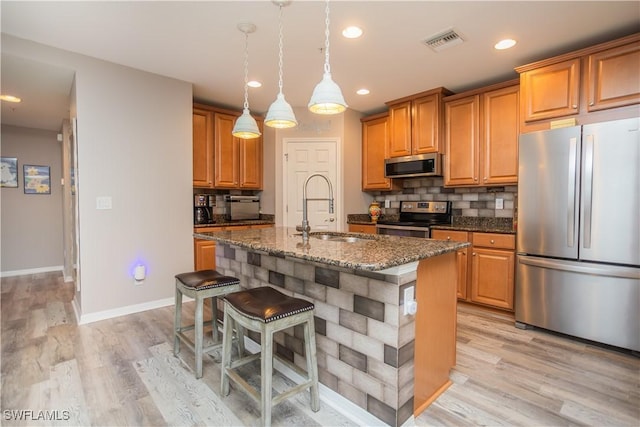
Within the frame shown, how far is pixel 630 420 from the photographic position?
1673mm

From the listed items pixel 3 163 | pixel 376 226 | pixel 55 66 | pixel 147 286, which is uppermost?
pixel 55 66

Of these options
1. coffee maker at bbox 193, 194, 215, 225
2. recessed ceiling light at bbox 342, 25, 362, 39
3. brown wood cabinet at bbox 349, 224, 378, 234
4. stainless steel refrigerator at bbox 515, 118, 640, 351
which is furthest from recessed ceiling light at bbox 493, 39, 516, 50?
coffee maker at bbox 193, 194, 215, 225

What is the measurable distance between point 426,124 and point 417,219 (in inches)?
49.9

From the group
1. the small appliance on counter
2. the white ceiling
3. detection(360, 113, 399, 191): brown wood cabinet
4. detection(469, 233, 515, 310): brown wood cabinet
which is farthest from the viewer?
the small appliance on counter

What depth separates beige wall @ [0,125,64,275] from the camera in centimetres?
493

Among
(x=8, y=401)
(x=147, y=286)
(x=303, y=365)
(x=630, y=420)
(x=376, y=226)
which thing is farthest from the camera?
(x=376, y=226)

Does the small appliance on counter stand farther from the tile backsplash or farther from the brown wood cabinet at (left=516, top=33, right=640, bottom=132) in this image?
the brown wood cabinet at (left=516, top=33, right=640, bottom=132)

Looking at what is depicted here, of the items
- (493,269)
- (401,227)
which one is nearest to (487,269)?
(493,269)

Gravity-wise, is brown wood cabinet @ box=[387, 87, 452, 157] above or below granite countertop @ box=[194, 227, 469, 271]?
above

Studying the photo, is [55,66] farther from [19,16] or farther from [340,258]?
[340,258]

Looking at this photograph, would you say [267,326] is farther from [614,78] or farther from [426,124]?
[426,124]

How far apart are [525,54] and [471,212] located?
70.1 inches

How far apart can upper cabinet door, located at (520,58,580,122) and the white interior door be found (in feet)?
7.71

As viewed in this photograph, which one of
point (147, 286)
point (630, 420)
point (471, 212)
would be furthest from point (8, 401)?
point (471, 212)
